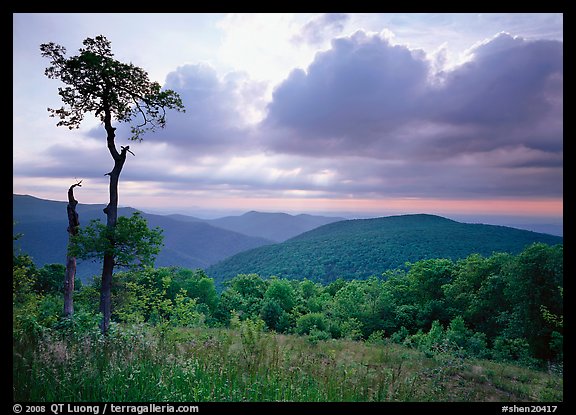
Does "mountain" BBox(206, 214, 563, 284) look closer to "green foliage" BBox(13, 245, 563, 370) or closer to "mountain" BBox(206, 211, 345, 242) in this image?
"green foliage" BBox(13, 245, 563, 370)

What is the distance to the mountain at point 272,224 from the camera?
136000 millimetres

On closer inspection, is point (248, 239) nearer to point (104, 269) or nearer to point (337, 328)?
point (337, 328)

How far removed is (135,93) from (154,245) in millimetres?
3359

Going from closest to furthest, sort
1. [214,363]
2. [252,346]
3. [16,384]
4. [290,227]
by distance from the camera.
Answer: [16,384]
[214,363]
[252,346]
[290,227]

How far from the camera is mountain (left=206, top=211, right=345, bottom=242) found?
446 feet

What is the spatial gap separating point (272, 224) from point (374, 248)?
9329cm

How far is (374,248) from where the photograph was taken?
66.6 m

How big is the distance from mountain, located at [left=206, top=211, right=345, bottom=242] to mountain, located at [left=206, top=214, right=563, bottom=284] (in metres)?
49.8

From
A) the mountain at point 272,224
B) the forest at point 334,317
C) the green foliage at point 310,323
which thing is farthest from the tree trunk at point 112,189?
the mountain at point 272,224

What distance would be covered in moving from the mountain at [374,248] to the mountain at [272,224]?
4980 centimetres

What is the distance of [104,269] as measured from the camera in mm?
6945

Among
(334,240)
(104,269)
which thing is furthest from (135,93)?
(334,240)

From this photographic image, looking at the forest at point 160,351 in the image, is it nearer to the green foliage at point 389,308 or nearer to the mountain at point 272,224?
the green foliage at point 389,308

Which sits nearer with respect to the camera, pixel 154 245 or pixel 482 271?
pixel 154 245
